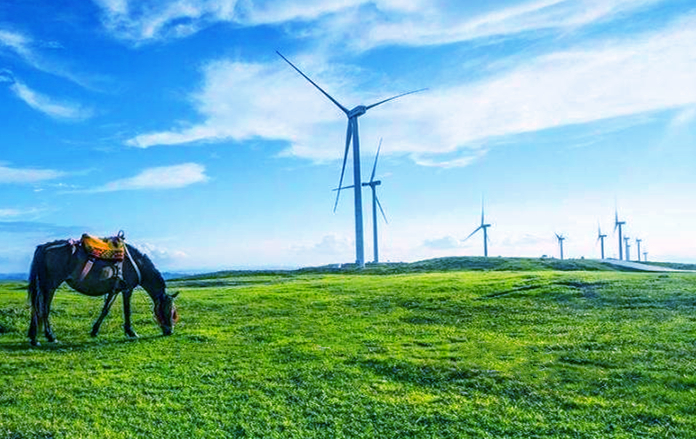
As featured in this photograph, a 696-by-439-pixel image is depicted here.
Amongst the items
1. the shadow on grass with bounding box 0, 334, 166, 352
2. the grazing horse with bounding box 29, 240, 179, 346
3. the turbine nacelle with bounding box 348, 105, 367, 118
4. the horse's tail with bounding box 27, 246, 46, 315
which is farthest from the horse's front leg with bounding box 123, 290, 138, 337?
the turbine nacelle with bounding box 348, 105, 367, 118

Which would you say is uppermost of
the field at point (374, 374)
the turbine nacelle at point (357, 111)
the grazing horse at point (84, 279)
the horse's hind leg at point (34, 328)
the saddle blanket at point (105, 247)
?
the turbine nacelle at point (357, 111)

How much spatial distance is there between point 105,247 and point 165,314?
7.27ft

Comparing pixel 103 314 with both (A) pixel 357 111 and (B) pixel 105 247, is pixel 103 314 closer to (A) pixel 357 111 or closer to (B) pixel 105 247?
(B) pixel 105 247

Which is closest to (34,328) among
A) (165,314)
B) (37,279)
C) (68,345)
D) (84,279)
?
(68,345)

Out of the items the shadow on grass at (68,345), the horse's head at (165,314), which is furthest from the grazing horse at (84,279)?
the shadow on grass at (68,345)

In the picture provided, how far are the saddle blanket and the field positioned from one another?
201cm

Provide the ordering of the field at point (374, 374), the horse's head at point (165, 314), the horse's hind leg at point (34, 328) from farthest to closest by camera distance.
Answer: the horse's head at point (165, 314) → the horse's hind leg at point (34, 328) → the field at point (374, 374)

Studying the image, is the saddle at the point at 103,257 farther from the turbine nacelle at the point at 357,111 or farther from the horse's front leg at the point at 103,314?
the turbine nacelle at the point at 357,111

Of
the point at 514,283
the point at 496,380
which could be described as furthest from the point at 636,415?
the point at 514,283

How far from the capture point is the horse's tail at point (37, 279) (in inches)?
522

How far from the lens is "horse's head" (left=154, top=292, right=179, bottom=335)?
1452cm

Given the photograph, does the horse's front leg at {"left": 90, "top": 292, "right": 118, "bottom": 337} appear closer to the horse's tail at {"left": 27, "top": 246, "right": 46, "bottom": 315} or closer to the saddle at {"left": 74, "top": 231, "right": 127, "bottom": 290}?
the saddle at {"left": 74, "top": 231, "right": 127, "bottom": 290}

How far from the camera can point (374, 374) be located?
10.3 meters

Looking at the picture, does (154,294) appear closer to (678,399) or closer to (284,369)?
(284,369)
